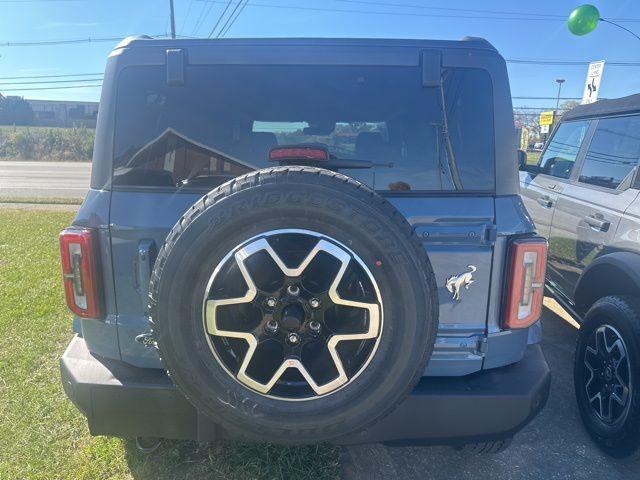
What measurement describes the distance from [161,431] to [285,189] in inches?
47.6

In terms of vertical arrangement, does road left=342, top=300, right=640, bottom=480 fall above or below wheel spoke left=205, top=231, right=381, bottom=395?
below

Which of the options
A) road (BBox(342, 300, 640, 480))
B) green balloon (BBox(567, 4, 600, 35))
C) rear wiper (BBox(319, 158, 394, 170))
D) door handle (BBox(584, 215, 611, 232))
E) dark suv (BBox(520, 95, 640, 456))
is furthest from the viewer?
green balloon (BBox(567, 4, 600, 35))

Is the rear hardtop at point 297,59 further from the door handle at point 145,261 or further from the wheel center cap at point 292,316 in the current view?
the wheel center cap at point 292,316

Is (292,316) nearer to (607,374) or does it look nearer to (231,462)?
(231,462)

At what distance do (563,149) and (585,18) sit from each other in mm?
5507

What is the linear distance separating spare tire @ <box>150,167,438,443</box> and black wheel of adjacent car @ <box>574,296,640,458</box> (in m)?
1.58

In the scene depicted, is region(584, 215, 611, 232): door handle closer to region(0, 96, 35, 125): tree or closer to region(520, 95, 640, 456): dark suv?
region(520, 95, 640, 456): dark suv

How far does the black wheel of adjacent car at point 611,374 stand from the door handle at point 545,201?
1526 mm

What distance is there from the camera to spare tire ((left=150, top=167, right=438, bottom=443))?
5.44ft

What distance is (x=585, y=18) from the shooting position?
8.38 meters

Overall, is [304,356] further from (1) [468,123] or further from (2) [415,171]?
(1) [468,123]

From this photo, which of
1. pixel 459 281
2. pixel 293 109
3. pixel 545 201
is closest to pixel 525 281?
pixel 459 281

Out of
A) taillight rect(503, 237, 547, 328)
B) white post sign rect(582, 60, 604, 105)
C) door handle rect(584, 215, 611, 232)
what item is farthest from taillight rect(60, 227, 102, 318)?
white post sign rect(582, 60, 604, 105)

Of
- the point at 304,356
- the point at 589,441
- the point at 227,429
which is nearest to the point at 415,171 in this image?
the point at 304,356
